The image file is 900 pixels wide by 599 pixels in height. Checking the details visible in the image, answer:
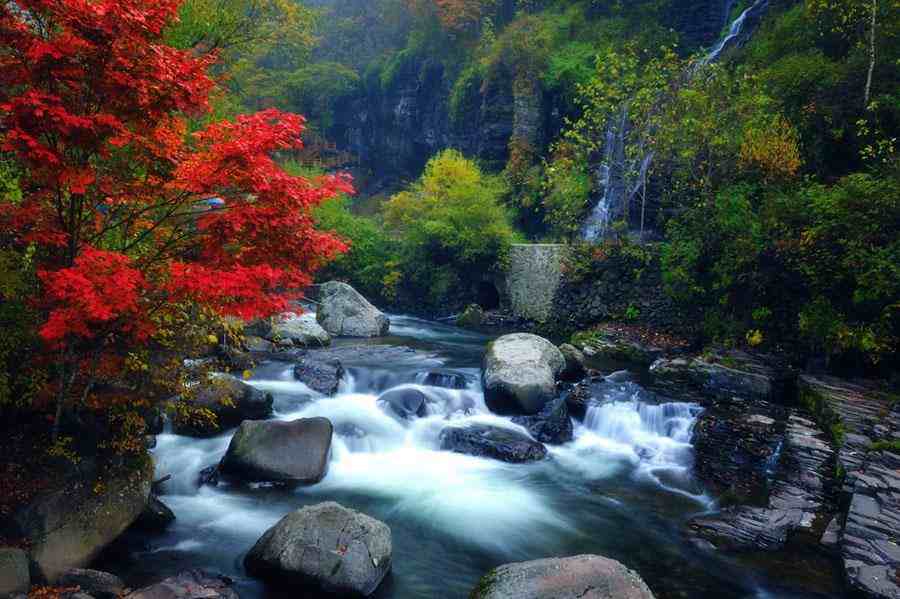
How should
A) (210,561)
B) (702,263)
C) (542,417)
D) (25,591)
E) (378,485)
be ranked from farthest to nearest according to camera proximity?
(702,263) < (542,417) < (378,485) < (210,561) < (25,591)

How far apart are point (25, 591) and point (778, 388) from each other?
475 inches

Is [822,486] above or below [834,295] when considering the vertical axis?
below

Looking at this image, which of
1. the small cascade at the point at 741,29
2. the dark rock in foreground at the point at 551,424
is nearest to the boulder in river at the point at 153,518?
the dark rock in foreground at the point at 551,424

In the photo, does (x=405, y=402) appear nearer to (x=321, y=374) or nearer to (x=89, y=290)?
(x=321, y=374)

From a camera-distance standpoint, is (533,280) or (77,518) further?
(533,280)

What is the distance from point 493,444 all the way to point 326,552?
4.63m

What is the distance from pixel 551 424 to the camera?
10625 mm

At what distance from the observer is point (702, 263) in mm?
15195

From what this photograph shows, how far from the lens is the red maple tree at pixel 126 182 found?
481 centimetres

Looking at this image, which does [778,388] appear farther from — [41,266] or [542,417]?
[41,266]

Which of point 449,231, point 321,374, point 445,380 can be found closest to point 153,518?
A: point 321,374

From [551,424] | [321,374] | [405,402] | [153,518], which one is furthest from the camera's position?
[321,374]

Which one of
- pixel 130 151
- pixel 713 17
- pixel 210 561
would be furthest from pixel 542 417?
pixel 713 17

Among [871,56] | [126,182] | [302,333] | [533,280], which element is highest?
[871,56]
